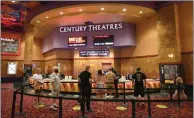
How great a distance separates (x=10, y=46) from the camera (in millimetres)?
16266

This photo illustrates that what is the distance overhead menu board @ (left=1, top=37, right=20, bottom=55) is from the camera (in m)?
16.0

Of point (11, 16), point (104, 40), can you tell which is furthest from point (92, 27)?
point (11, 16)

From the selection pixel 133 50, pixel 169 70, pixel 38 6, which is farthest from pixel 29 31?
pixel 169 70

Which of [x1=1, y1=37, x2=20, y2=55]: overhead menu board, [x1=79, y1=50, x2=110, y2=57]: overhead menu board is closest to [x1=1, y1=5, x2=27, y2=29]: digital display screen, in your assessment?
[x1=1, y1=37, x2=20, y2=55]: overhead menu board

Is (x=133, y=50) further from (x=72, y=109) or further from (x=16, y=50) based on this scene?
(x=16, y=50)

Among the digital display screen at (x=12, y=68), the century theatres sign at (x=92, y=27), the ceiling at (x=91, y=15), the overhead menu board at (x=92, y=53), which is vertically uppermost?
the ceiling at (x=91, y=15)

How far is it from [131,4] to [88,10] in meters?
2.69

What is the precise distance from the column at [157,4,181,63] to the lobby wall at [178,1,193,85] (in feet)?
0.84

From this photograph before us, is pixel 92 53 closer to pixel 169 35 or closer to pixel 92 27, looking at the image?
pixel 92 27

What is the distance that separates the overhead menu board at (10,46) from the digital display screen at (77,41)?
619cm

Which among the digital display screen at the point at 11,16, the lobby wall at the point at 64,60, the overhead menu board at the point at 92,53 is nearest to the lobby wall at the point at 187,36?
the overhead menu board at the point at 92,53

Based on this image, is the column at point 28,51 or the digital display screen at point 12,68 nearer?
the column at point 28,51

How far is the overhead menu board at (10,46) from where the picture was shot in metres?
16.0

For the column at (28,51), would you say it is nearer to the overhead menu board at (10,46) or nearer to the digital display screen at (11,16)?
the digital display screen at (11,16)
